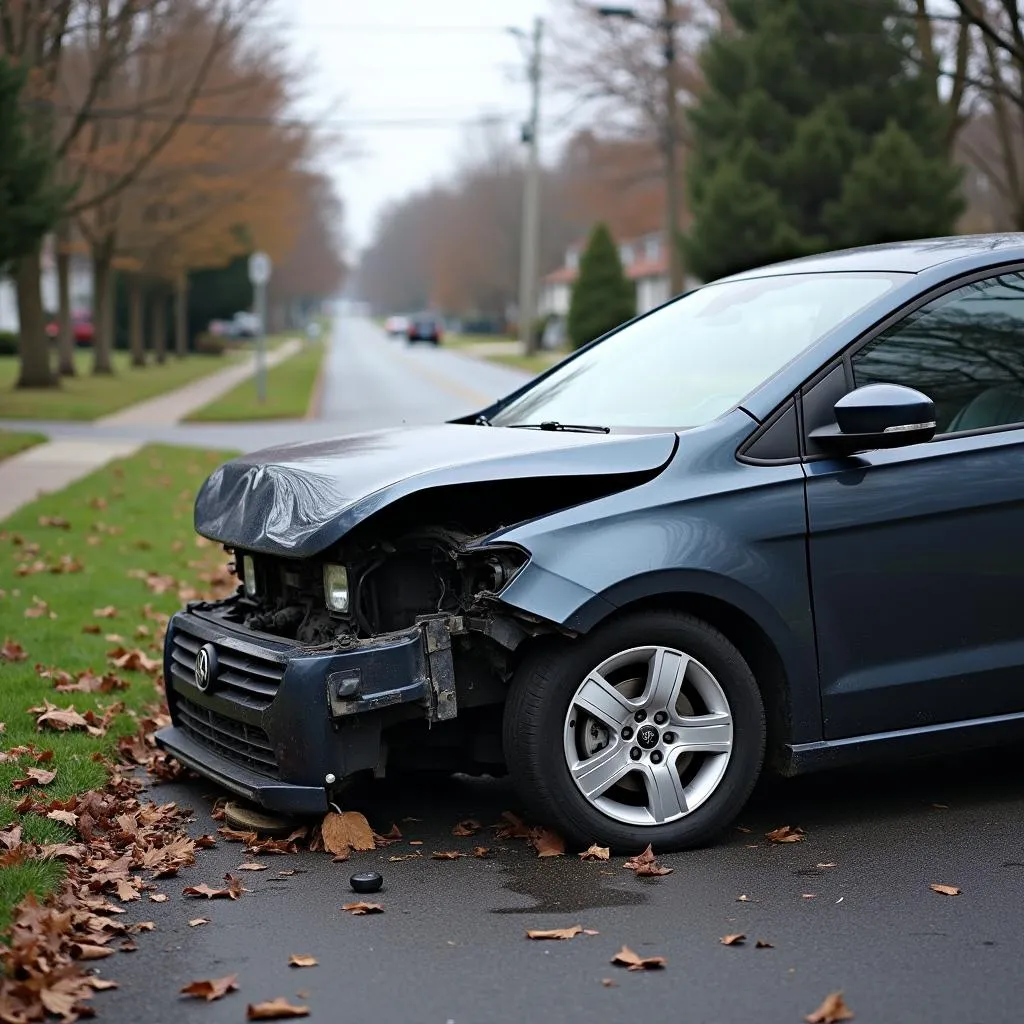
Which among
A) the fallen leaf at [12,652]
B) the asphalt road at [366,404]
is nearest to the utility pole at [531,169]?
the asphalt road at [366,404]

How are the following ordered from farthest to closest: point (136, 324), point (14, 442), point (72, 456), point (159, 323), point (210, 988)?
1. point (159, 323)
2. point (136, 324)
3. point (14, 442)
4. point (72, 456)
5. point (210, 988)

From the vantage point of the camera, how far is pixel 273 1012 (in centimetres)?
387

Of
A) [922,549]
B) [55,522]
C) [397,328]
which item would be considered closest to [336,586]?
[922,549]

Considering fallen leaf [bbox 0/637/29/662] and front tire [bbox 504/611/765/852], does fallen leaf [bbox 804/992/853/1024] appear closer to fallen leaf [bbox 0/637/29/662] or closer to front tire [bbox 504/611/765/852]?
front tire [bbox 504/611/765/852]

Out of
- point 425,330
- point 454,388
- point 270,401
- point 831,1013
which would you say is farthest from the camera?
point 425,330

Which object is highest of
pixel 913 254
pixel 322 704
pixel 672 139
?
pixel 672 139

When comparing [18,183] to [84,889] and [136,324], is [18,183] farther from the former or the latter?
[136,324]

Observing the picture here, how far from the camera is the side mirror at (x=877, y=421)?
201 inches

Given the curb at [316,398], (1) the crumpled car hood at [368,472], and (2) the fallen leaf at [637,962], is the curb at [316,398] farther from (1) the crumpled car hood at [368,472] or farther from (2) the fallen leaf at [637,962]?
(2) the fallen leaf at [637,962]

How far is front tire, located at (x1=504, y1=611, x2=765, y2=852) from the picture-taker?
16.3ft

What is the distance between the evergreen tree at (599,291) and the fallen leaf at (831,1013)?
49755 millimetres

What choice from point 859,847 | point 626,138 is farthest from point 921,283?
point 626,138

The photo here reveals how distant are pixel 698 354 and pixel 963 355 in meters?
0.94

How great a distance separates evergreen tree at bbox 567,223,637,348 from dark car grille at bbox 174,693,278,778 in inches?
1880
